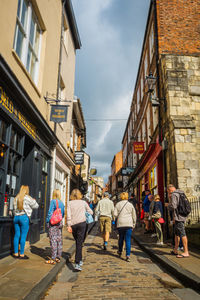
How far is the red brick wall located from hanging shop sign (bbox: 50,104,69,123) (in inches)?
246

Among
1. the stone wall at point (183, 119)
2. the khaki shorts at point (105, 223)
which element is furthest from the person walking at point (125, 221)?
the stone wall at point (183, 119)

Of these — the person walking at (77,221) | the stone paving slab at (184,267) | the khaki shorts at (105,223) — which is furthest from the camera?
the khaki shorts at (105,223)

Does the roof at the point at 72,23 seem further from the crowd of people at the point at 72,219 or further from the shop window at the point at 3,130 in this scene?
the crowd of people at the point at 72,219

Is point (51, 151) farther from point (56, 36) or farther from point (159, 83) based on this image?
point (159, 83)

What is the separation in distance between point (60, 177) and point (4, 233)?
7.48 metres

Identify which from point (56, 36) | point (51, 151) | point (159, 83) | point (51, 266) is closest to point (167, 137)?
point (159, 83)

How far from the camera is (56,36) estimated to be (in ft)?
35.0

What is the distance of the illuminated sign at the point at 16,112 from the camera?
212 inches

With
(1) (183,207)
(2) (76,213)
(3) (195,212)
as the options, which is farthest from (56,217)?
(3) (195,212)

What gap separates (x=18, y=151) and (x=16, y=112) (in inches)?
44.5

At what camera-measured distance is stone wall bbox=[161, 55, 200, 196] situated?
29.7ft

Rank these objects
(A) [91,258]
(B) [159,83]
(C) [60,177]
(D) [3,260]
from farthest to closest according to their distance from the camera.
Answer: (C) [60,177] < (B) [159,83] < (A) [91,258] < (D) [3,260]

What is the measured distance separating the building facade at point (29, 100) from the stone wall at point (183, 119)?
15.8ft

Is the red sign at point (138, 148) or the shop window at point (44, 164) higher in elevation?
the red sign at point (138, 148)
